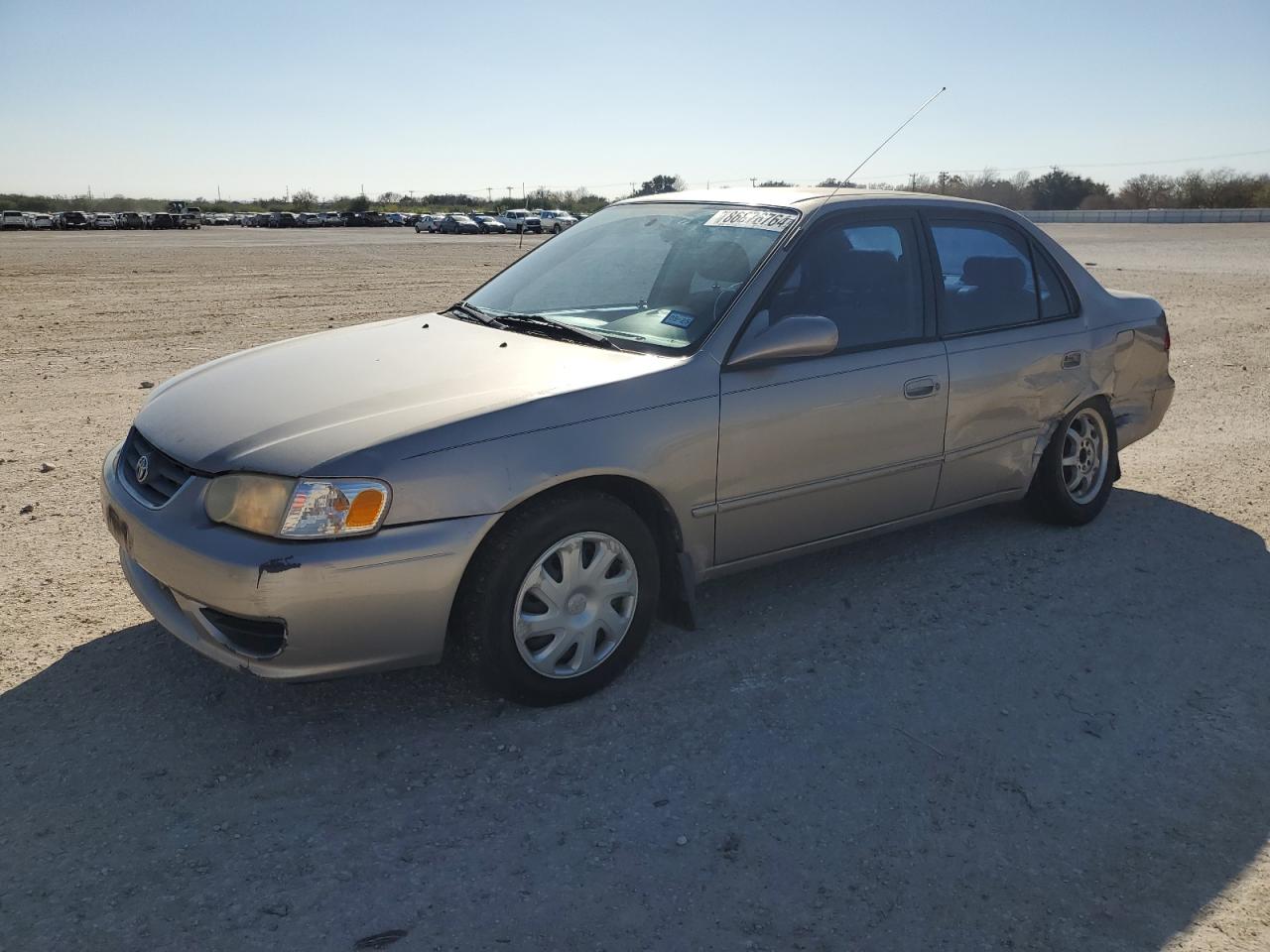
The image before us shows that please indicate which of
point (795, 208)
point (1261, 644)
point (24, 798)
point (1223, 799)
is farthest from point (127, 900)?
point (1261, 644)

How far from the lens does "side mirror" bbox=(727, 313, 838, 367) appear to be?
11.8 feet

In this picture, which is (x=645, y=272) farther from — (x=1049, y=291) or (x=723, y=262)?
(x=1049, y=291)

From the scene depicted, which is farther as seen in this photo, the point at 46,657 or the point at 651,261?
the point at 651,261

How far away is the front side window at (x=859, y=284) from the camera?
3.95 metres

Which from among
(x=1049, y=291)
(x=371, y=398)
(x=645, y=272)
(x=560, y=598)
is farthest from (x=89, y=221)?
(x=560, y=598)

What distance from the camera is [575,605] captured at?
3.36 m

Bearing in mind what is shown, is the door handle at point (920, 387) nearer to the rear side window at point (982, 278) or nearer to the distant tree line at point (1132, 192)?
the rear side window at point (982, 278)

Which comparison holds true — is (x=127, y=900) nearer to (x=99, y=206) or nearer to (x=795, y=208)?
(x=795, y=208)

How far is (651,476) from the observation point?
11.2 ft

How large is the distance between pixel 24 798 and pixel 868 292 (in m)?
3.36

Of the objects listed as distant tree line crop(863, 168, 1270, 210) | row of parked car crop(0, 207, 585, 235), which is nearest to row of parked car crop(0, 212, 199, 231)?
row of parked car crop(0, 207, 585, 235)

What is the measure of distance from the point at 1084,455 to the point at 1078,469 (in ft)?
0.33

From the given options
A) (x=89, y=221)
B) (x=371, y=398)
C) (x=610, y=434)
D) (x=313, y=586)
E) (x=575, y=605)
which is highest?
(x=89, y=221)

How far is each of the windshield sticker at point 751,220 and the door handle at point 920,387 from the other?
31.6 inches
